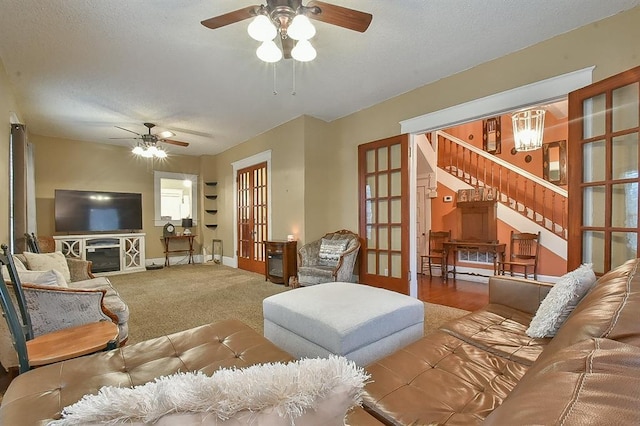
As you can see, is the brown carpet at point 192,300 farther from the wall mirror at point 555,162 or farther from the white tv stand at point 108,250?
the wall mirror at point 555,162

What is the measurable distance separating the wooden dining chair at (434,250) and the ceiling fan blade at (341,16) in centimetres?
459

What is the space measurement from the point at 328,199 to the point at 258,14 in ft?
10.9

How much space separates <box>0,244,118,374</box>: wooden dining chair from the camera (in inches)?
55.3

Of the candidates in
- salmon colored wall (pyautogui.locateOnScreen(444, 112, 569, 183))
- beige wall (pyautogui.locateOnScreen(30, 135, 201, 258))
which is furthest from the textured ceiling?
salmon colored wall (pyautogui.locateOnScreen(444, 112, 569, 183))

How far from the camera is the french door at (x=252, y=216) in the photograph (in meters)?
5.77

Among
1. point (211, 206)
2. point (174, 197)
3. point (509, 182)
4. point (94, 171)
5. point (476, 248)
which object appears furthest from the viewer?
point (211, 206)

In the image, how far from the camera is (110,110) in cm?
426

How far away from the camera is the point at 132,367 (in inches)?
50.6

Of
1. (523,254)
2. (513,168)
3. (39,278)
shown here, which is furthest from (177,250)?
(513,168)

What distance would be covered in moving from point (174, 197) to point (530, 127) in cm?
743

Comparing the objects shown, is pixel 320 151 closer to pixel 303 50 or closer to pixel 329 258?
pixel 329 258

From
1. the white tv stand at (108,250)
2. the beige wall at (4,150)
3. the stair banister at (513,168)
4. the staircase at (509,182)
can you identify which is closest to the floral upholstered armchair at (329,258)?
the stair banister at (513,168)

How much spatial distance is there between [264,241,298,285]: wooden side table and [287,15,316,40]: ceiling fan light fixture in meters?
3.26

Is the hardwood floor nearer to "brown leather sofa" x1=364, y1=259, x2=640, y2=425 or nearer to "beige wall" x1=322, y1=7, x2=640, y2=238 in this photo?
"beige wall" x1=322, y1=7, x2=640, y2=238
